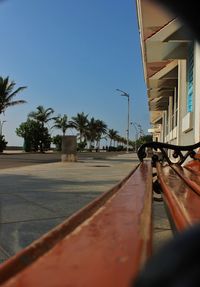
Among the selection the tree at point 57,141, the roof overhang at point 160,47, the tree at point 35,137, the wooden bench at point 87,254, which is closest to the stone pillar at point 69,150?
the roof overhang at point 160,47

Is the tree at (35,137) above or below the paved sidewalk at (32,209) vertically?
above

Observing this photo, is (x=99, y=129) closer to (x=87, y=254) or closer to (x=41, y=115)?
(x=41, y=115)

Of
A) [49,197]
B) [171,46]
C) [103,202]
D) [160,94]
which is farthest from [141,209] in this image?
[160,94]

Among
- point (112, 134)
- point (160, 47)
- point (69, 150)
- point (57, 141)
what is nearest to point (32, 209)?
point (160, 47)

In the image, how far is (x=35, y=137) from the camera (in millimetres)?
79125

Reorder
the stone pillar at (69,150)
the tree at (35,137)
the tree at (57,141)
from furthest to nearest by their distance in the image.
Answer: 1. the tree at (57,141)
2. the tree at (35,137)
3. the stone pillar at (69,150)

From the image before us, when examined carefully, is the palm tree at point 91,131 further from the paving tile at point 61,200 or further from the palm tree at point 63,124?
the paving tile at point 61,200

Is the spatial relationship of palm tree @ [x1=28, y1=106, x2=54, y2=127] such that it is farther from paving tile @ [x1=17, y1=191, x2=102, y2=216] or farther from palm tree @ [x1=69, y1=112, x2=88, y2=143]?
paving tile @ [x1=17, y1=191, x2=102, y2=216]

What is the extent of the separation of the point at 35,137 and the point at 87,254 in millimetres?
78619

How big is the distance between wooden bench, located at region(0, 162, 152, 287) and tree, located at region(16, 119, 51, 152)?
7583 cm

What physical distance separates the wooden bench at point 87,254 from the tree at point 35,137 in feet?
249

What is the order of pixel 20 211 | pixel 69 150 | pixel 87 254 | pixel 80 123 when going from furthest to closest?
1. pixel 80 123
2. pixel 69 150
3. pixel 20 211
4. pixel 87 254

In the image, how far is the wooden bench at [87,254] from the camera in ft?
3.25

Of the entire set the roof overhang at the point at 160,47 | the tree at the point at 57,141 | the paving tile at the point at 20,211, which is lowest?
the paving tile at the point at 20,211
